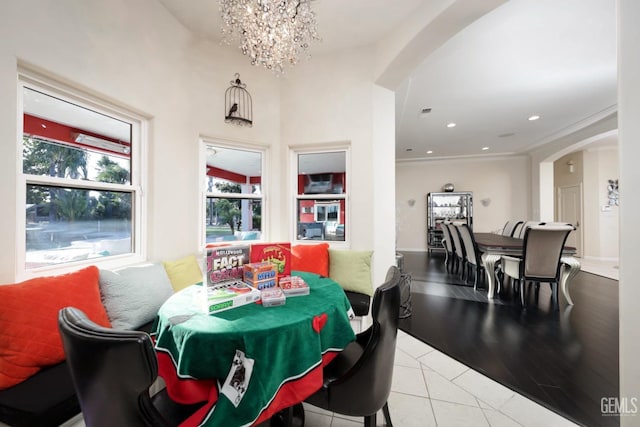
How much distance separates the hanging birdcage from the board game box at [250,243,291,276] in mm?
→ 1888

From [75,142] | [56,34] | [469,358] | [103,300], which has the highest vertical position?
[56,34]

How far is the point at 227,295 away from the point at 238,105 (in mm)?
2462

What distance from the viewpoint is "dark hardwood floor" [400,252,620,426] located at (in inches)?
69.0

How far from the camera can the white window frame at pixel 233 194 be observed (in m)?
2.78

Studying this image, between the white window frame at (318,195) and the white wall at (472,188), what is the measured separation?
578 cm

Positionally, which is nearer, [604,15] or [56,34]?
[56,34]

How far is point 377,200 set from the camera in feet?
9.36

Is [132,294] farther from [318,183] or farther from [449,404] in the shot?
[449,404]

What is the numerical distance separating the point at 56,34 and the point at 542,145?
9216 millimetres

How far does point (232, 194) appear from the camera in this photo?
301cm

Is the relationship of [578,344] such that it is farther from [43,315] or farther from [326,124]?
[43,315]

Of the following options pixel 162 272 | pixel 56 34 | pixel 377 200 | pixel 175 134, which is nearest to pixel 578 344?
pixel 377 200

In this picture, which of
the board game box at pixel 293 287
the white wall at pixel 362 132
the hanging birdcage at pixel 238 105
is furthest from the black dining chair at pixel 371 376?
the hanging birdcage at pixel 238 105

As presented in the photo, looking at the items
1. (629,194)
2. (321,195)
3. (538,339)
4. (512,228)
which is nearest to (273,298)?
(629,194)
